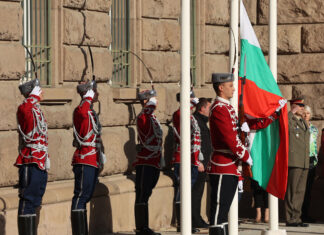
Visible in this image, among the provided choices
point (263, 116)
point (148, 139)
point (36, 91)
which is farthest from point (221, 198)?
point (148, 139)

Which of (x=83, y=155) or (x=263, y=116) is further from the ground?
(x=263, y=116)

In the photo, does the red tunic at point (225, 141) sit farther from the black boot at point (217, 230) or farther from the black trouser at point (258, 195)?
the black trouser at point (258, 195)

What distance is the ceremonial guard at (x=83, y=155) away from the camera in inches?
501

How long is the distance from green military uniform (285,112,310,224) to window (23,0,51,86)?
418cm

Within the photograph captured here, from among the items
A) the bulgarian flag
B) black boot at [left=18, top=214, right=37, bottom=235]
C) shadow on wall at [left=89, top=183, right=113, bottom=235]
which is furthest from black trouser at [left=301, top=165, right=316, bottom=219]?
black boot at [left=18, top=214, right=37, bottom=235]

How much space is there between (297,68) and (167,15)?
266 centimetres

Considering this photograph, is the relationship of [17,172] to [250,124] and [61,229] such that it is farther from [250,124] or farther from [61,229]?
[250,124]

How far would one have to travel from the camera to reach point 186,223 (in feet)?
32.6

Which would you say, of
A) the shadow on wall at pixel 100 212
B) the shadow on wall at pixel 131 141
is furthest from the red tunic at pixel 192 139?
the shadow on wall at pixel 100 212

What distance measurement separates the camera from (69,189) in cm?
1327

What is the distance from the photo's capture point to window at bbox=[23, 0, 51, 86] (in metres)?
13.4

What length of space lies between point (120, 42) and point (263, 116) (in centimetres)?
350

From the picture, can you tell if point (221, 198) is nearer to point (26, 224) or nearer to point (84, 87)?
point (26, 224)

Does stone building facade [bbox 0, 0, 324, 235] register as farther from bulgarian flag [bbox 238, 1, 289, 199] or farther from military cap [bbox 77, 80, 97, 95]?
bulgarian flag [bbox 238, 1, 289, 199]
